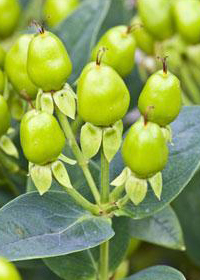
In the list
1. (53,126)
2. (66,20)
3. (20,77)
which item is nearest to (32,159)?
(53,126)

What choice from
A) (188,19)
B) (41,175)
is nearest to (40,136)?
(41,175)

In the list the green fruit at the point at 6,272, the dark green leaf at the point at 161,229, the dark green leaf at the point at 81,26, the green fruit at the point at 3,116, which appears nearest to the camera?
the green fruit at the point at 6,272

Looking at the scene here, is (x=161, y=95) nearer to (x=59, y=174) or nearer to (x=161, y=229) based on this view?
(x=59, y=174)

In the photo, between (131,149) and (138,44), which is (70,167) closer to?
(131,149)

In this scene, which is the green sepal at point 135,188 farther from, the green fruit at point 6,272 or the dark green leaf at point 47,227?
the green fruit at point 6,272

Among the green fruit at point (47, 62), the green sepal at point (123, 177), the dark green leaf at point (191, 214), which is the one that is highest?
the green fruit at point (47, 62)

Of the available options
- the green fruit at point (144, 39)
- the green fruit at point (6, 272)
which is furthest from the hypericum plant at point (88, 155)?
the green fruit at point (144, 39)

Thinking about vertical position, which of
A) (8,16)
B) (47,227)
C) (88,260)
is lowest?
(88,260)
